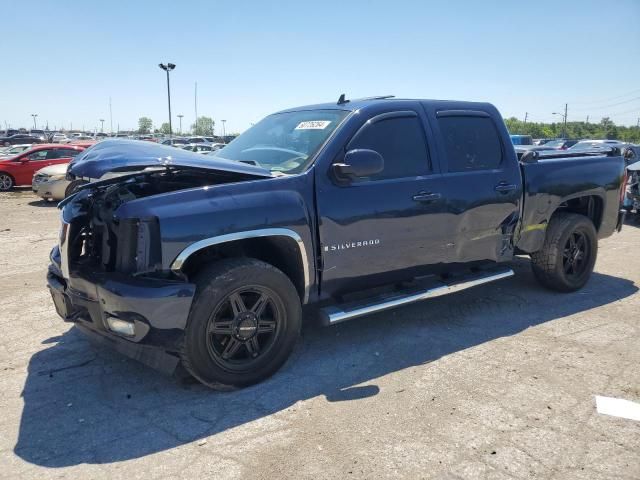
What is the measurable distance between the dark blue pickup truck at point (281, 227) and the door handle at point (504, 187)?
39 millimetres

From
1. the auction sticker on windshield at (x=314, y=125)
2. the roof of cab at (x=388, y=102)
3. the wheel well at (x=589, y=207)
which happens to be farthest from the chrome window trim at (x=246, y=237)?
the wheel well at (x=589, y=207)

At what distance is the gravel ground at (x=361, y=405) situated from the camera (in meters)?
2.71

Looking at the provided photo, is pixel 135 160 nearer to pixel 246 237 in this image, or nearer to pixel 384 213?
pixel 246 237

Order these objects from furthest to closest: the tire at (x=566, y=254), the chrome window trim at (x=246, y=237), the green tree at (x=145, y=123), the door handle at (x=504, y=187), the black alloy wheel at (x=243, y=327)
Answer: the green tree at (x=145, y=123) → the tire at (x=566, y=254) → the door handle at (x=504, y=187) → the black alloy wheel at (x=243, y=327) → the chrome window trim at (x=246, y=237)

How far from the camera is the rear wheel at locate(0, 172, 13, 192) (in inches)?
688

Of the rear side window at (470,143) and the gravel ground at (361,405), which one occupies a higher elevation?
the rear side window at (470,143)

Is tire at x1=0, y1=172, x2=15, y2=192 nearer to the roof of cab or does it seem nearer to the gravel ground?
the gravel ground

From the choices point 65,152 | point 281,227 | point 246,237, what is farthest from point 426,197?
point 65,152

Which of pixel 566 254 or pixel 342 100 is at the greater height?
pixel 342 100

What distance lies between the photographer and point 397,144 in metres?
4.22

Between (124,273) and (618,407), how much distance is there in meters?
3.22

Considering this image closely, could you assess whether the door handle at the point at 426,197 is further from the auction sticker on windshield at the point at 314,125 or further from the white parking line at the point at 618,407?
the white parking line at the point at 618,407

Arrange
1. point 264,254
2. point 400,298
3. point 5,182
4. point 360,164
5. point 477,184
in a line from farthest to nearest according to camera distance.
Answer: point 5,182
point 477,184
point 400,298
point 264,254
point 360,164

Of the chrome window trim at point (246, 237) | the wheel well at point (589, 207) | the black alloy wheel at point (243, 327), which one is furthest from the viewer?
the wheel well at point (589, 207)
